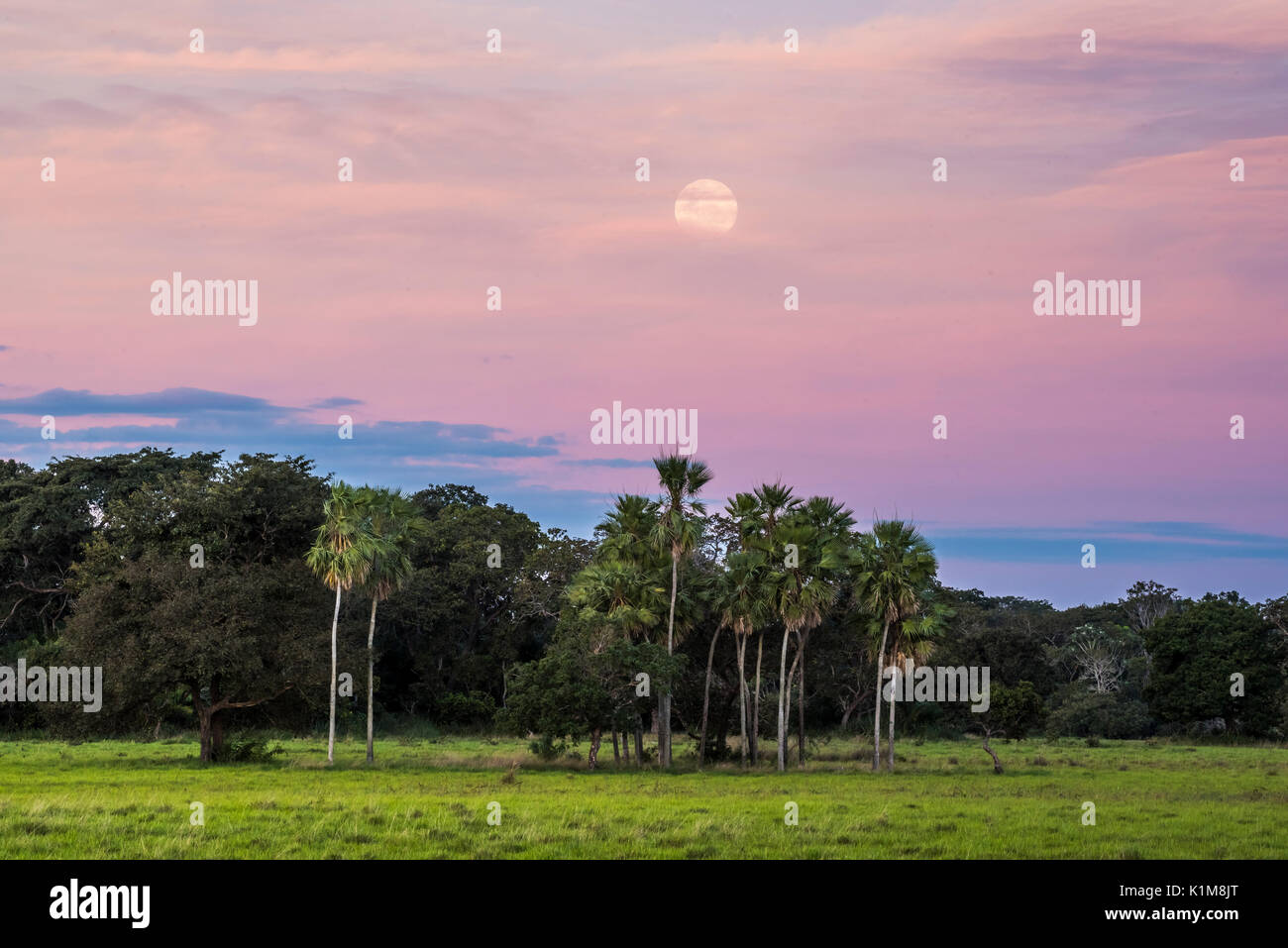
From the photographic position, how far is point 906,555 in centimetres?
4806

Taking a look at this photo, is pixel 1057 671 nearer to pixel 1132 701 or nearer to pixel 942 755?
pixel 1132 701

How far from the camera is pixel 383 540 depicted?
48.3 m

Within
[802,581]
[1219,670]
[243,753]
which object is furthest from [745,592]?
[1219,670]

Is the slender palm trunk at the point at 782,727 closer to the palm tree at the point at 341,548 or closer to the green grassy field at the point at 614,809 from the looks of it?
the green grassy field at the point at 614,809

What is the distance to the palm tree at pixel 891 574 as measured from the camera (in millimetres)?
47656

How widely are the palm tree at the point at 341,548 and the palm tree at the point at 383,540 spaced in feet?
1.24

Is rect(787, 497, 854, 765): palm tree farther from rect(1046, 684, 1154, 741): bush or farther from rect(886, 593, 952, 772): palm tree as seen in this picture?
rect(1046, 684, 1154, 741): bush

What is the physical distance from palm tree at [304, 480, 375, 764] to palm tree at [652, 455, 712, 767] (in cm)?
1167

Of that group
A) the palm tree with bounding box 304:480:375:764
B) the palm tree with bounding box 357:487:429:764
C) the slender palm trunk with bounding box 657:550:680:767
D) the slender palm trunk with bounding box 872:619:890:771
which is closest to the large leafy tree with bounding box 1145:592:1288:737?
the slender palm trunk with bounding box 872:619:890:771

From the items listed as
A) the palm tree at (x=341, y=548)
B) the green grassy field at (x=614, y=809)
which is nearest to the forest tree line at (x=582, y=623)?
the palm tree at (x=341, y=548)

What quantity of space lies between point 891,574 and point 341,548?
2122 cm
